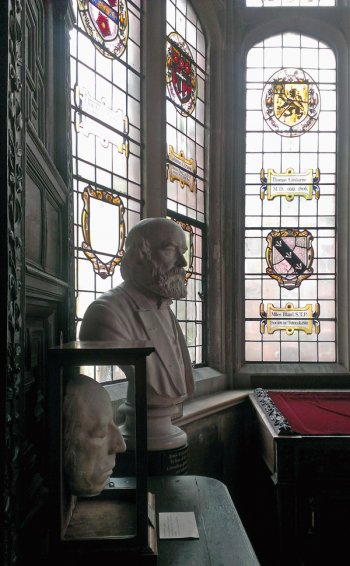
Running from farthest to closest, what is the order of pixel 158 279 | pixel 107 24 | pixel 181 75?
pixel 181 75 < pixel 107 24 < pixel 158 279

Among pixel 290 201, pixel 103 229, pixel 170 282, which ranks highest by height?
pixel 290 201

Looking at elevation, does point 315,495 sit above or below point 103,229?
below

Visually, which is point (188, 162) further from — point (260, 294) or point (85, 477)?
point (85, 477)

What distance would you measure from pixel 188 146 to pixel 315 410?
2374 millimetres

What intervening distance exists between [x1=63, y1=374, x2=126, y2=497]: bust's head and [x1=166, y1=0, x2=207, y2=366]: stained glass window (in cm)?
304

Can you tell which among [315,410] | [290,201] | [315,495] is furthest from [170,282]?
[290,201]

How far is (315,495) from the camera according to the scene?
9.43 ft

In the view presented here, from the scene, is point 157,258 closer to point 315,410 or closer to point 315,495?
point 315,495

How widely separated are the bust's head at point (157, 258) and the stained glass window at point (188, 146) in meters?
1.99

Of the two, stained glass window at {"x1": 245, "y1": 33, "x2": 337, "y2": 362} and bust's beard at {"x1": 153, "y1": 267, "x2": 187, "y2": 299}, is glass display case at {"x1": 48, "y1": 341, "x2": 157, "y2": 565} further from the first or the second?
stained glass window at {"x1": 245, "y1": 33, "x2": 337, "y2": 362}

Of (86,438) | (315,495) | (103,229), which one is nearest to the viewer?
(86,438)

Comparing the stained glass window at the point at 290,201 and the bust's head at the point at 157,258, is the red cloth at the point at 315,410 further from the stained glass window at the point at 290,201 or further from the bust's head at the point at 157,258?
the bust's head at the point at 157,258

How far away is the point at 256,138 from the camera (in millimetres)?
5062

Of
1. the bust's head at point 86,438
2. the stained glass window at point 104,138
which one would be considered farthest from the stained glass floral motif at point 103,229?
the bust's head at point 86,438
